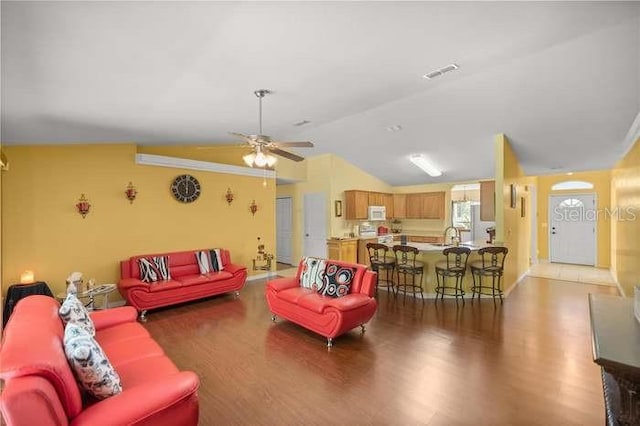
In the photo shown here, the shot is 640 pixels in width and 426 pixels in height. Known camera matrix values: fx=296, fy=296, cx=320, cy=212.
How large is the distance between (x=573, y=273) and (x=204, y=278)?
8.13 m

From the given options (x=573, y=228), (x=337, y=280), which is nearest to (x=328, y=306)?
(x=337, y=280)

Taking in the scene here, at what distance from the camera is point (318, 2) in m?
1.81

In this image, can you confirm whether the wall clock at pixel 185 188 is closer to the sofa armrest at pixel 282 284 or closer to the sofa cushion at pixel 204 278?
the sofa cushion at pixel 204 278

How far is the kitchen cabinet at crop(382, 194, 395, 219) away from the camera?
8.77 metres

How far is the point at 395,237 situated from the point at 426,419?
6.32 meters

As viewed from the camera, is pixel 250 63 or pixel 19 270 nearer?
pixel 250 63

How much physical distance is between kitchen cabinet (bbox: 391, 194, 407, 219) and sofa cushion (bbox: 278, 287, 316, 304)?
18.6ft

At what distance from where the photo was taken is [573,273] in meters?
6.95

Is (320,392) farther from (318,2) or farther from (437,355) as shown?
(318,2)

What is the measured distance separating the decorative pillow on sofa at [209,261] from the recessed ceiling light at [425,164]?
470 centimetres

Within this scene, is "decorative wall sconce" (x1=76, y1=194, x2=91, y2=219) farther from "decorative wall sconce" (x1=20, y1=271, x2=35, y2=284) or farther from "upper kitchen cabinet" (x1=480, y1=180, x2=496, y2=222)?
"upper kitchen cabinet" (x1=480, y1=180, x2=496, y2=222)

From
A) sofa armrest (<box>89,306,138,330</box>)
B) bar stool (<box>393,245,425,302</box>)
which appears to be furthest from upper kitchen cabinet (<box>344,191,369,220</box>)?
sofa armrest (<box>89,306,138,330</box>)

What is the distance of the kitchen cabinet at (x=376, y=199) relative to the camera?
321 inches

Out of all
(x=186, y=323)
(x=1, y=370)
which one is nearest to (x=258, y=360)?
(x=186, y=323)
